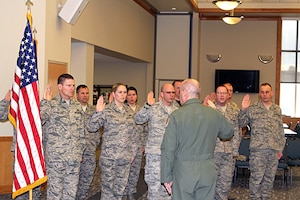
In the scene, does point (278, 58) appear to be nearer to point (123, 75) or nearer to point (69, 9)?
point (123, 75)

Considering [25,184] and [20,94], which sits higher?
[20,94]

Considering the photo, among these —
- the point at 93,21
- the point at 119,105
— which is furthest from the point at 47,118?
the point at 93,21

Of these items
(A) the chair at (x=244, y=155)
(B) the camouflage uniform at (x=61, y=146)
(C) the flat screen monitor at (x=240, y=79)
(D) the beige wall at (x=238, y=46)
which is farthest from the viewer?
(D) the beige wall at (x=238, y=46)

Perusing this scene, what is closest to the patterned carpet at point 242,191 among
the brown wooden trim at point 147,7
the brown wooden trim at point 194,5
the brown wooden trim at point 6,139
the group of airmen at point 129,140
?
the group of airmen at point 129,140

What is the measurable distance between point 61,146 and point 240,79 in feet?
46.1

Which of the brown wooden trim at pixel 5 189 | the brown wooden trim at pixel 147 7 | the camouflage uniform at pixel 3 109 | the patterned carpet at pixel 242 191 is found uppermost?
the brown wooden trim at pixel 147 7

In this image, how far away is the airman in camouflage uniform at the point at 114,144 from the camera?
6746mm

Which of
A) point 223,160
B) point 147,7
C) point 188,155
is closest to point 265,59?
point 147,7

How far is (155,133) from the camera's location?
6555mm

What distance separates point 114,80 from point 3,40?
10.2 metres

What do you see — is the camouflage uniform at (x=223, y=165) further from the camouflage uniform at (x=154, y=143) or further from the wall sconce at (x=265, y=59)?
the wall sconce at (x=265, y=59)

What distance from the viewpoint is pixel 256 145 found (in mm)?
7453

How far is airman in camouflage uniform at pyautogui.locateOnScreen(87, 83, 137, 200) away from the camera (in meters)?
6.75

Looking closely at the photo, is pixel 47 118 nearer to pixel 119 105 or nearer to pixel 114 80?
pixel 119 105
